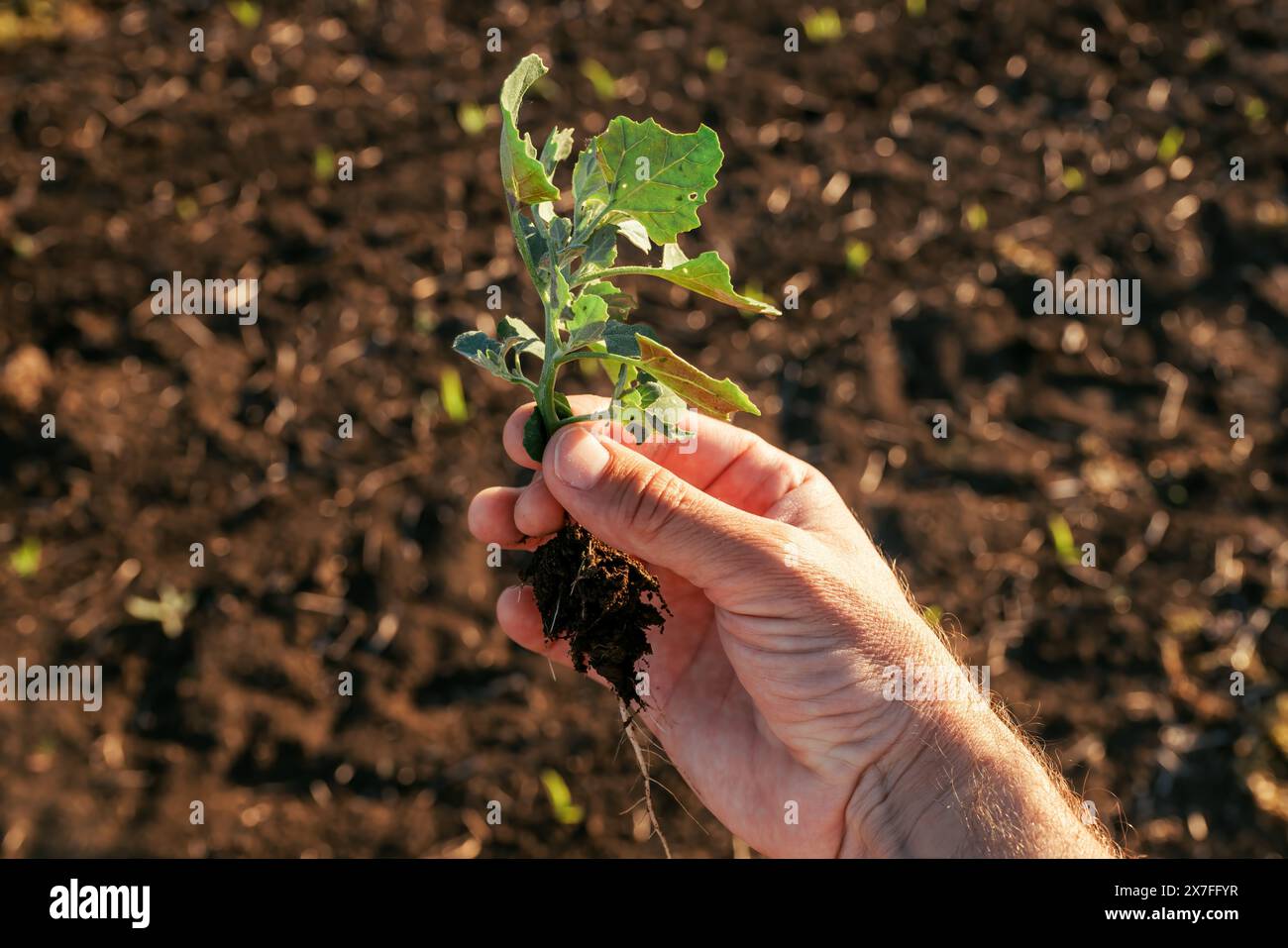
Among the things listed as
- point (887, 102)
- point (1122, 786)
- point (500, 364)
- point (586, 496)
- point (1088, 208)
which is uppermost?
Result: point (887, 102)

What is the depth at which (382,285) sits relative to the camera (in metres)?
4.27

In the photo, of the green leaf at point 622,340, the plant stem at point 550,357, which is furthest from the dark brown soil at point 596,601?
the green leaf at point 622,340

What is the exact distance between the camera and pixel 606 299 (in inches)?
87.4

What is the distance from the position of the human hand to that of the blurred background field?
103 centimetres

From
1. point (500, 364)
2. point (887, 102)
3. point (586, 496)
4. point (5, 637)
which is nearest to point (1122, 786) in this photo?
point (586, 496)

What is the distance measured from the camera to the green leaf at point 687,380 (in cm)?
209

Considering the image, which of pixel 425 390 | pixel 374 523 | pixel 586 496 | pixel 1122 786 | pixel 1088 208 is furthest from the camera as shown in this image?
pixel 1088 208

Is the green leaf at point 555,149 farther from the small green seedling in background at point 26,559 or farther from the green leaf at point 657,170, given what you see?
the small green seedling in background at point 26,559

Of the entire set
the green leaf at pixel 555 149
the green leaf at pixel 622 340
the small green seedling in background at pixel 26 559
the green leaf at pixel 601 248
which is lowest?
the small green seedling in background at pixel 26 559

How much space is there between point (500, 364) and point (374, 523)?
5.76 ft

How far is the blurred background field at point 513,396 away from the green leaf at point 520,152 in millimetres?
1894

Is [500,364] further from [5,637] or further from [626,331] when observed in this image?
[5,637]

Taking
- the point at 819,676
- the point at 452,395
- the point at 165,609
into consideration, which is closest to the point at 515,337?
the point at 819,676

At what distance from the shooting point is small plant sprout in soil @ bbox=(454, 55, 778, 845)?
79.2 inches
